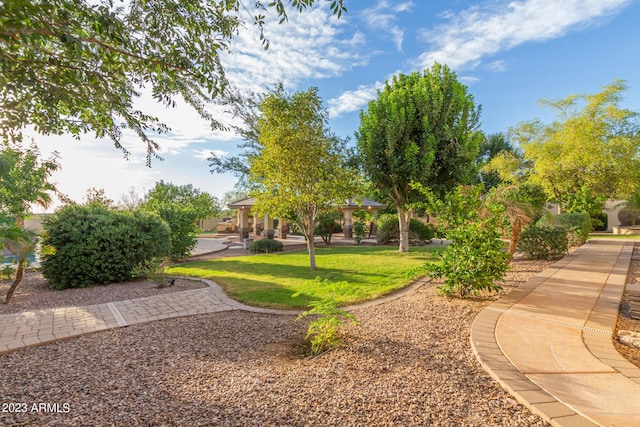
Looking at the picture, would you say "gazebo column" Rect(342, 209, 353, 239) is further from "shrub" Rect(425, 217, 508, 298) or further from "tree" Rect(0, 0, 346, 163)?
"tree" Rect(0, 0, 346, 163)

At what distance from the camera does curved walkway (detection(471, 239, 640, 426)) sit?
2.22m

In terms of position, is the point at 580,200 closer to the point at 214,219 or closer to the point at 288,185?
the point at 288,185

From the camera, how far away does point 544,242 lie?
9.73 meters

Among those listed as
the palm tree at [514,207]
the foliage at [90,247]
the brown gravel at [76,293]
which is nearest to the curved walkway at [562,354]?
the palm tree at [514,207]

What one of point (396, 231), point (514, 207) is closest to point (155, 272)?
point (514, 207)

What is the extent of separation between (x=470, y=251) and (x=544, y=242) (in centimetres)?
648

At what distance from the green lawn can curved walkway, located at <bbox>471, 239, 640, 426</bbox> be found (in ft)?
5.17

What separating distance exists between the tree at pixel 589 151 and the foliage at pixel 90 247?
19.0m

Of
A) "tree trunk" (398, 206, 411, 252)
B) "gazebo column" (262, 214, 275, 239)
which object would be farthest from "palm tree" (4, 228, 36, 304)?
"gazebo column" (262, 214, 275, 239)

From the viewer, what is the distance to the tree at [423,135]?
11250 millimetres

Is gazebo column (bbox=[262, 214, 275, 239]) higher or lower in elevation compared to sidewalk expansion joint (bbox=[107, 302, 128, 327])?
higher

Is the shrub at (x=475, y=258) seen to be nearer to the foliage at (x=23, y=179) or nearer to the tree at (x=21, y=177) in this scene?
the tree at (x=21, y=177)

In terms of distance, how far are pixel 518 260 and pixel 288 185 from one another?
7.80 m

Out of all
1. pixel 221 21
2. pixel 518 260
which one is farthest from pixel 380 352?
pixel 518 260
